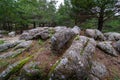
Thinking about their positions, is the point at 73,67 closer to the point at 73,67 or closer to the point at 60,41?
the point at 73,67

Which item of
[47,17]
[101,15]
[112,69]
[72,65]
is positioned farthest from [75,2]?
[47,17]

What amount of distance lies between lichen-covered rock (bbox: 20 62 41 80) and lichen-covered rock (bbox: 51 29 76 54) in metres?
1.54

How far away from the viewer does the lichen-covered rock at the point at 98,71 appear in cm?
613

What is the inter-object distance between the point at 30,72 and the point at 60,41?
2307 mm

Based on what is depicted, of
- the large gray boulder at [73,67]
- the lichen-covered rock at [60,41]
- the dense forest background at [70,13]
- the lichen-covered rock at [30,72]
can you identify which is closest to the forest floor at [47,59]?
the lichen-covered rock at [30,72]

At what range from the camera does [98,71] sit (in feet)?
21.0

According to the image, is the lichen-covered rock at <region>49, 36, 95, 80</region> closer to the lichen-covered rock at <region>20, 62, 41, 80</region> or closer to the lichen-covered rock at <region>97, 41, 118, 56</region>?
the lichen-covered rock at <region>20, 62, 41, 80</region>

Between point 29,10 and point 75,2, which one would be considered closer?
point 75,2

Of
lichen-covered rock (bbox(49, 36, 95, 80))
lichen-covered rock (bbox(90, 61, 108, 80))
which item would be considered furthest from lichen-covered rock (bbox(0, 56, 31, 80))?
lichen-covered rock (bbox(90, 61, 108, 80))

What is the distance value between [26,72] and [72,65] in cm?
179

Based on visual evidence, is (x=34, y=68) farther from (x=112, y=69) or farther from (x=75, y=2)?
(x=75, y=2)

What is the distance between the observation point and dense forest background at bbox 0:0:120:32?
12.7 metres

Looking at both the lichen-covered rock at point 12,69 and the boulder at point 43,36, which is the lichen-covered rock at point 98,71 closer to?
the lichen-covered rock at point 12,69

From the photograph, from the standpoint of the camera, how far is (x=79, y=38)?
303 inches
